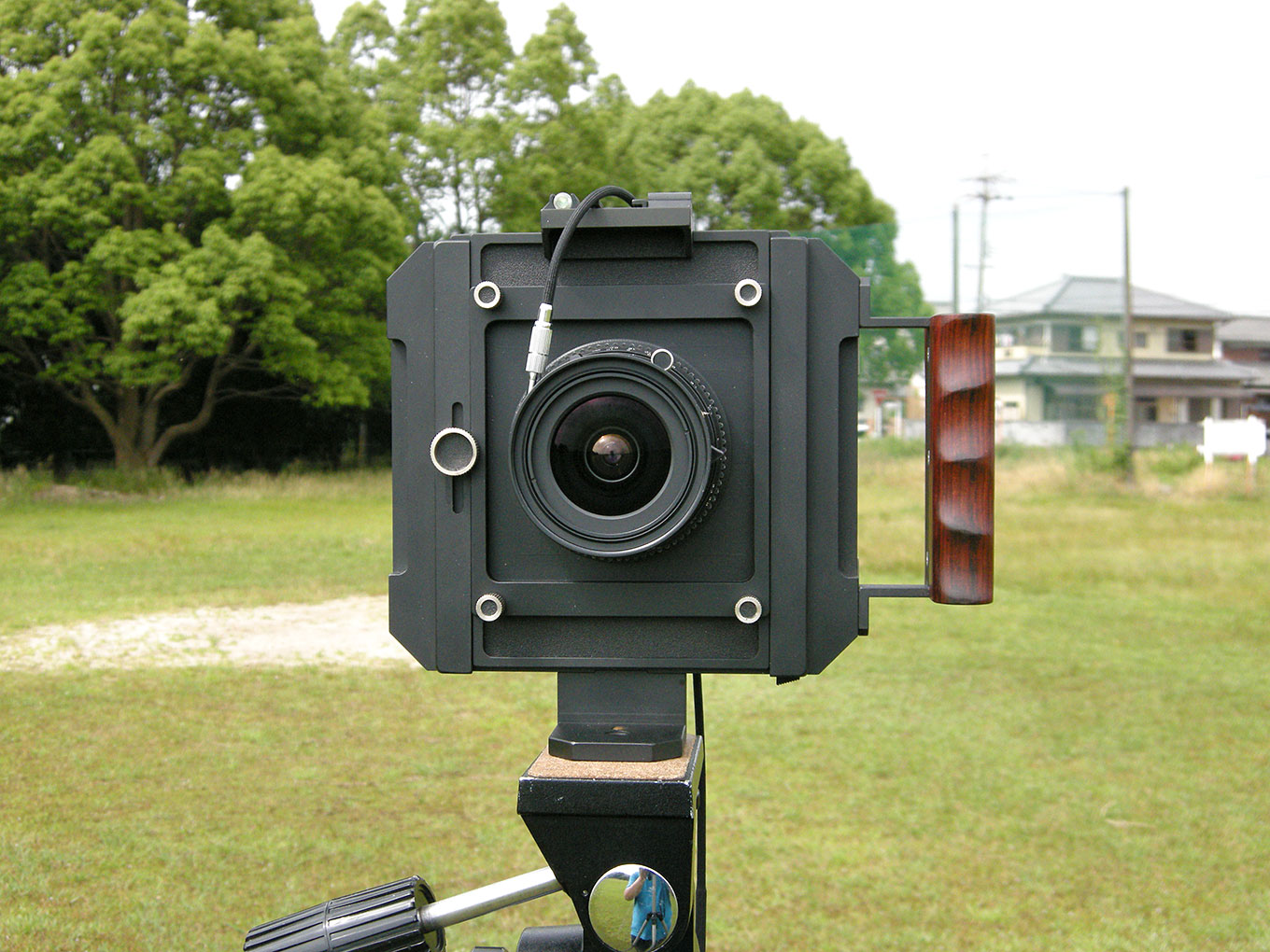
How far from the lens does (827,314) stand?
1398 millimetres

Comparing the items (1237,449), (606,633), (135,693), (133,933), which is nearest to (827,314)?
(606,633)

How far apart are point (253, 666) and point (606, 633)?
4.96 metres

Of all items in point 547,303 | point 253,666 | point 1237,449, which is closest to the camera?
point 547,303

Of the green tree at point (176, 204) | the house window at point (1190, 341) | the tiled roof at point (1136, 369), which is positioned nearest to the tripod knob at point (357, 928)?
the green tree at point (176, 204)

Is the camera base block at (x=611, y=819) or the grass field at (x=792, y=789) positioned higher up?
the camera base block at (x=611, y=819)

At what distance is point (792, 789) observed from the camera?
4055 mm

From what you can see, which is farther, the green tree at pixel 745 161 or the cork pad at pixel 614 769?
the green tree at pixel 745 161

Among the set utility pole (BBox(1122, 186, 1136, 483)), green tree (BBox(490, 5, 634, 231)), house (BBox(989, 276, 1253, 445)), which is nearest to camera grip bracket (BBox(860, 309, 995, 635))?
house (BBox(989, 276, 1253, 445))

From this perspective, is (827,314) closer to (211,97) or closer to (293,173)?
(293,173)

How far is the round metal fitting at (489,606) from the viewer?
54.9 inches

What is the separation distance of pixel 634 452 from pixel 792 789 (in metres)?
2.98

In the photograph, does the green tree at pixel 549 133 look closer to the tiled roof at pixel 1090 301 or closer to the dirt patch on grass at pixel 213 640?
the tiled roof at pixel 1090 301

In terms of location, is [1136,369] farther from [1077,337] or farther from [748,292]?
[748,292]

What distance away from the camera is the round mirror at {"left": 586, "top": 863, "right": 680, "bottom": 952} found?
1358 millimetres
